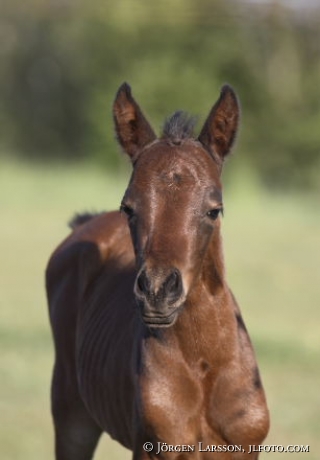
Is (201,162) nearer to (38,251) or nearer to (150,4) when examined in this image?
(38,251)

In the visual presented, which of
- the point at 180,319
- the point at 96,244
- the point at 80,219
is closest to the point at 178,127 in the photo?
the point at 180,319

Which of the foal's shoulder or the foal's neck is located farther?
the foal's shoulder

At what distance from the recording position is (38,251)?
74.0 feet

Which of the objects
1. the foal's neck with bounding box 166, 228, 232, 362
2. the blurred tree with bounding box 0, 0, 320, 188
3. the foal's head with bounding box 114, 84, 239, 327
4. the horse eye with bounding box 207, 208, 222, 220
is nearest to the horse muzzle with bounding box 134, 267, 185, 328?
the foal's head with bounding box 114, 84, 239, 327

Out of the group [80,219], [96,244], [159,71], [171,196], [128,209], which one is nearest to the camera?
[171,196]

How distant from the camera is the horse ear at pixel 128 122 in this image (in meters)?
5.57

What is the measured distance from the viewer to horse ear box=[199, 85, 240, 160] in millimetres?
5461

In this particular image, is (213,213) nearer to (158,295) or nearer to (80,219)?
(158,295)

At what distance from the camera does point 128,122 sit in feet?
18.4

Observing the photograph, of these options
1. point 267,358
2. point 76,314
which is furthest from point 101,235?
point 267,358

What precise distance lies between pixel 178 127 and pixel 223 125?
200 millimetres

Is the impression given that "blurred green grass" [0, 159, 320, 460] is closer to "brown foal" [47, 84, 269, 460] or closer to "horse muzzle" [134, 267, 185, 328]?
"brown foal" [47, 84, 269, 460]

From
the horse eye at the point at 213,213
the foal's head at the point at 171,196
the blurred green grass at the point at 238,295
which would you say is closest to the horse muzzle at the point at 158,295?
the foal's head at the point at 171,196

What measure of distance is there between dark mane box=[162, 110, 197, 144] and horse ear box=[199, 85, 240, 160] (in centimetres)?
7
